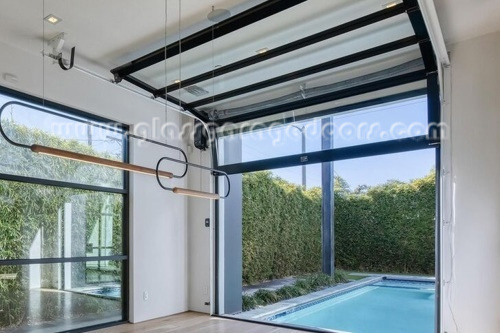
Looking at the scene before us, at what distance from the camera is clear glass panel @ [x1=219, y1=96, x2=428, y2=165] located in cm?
429

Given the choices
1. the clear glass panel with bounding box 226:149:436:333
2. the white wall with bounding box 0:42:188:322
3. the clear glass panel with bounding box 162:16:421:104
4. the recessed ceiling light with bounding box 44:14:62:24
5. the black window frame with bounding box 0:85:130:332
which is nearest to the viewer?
the recessed ceiling light with bounding box 44:14:62:24

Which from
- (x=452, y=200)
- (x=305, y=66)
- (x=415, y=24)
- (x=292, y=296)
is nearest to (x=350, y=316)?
(x=292, y=296)

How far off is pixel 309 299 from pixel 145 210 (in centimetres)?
387

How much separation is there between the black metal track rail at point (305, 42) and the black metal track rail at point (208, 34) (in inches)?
20.8

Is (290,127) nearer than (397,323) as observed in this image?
Yes

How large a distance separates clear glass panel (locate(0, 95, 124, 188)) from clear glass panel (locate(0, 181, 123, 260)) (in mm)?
171

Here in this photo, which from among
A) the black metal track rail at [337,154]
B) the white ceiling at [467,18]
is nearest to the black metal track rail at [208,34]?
the white ceiling at [467,18]

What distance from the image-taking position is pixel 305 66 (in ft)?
14.7

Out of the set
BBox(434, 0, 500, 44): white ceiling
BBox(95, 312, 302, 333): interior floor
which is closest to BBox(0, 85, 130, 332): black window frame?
BBox(95, 312, 302, 333): interior floor

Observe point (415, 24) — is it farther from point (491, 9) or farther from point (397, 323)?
point (397, 323)

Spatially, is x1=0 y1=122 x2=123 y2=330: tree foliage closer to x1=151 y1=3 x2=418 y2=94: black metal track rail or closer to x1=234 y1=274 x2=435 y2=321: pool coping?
x1=151 y1=3 x2=418 y2=94: black metal track rail

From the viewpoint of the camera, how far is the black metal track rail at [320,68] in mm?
3758

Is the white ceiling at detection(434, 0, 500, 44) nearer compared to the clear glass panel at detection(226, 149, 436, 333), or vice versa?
the white ceiling at detection(434, 0, 500, 44)

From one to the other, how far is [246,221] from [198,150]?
2.49 meters
